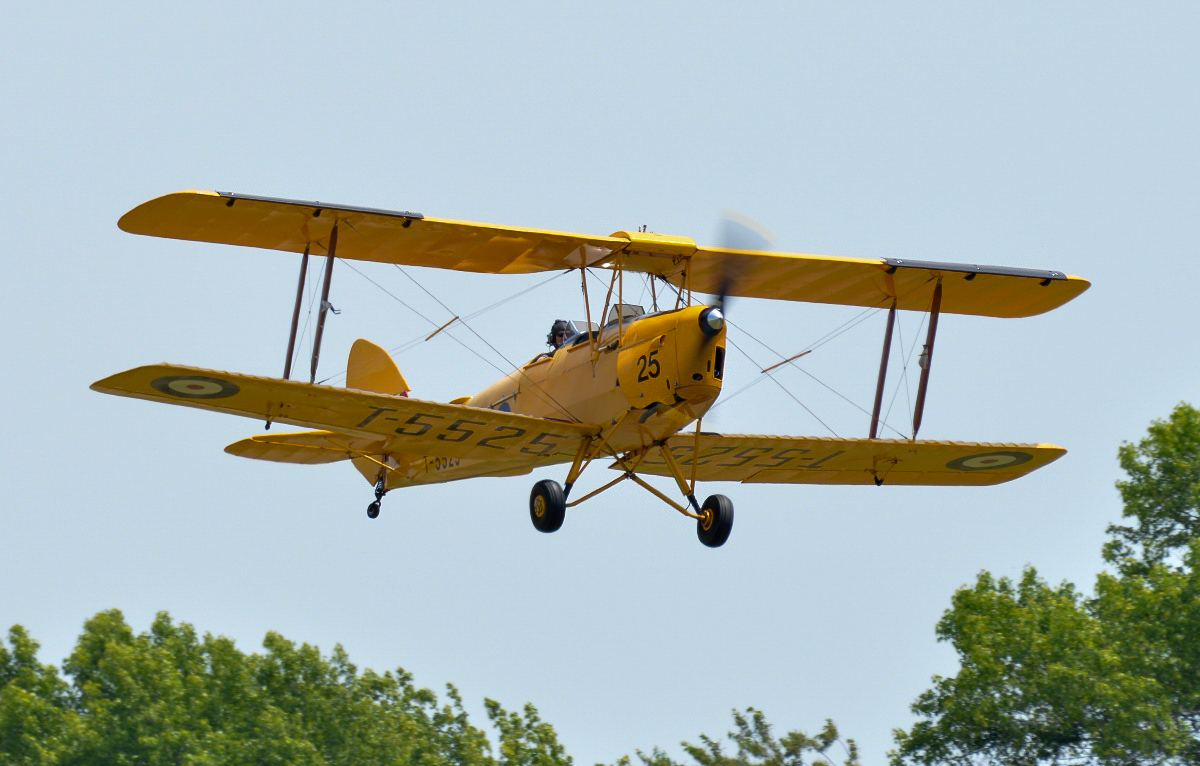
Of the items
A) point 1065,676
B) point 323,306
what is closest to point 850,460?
point 323,306

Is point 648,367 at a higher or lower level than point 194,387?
higher

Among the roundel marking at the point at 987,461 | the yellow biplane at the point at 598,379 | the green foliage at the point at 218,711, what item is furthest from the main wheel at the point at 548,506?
the green foliage at the point at 218,711

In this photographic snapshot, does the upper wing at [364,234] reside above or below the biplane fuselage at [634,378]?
above

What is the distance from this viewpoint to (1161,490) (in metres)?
38.3

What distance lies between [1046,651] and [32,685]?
2659 centimetres

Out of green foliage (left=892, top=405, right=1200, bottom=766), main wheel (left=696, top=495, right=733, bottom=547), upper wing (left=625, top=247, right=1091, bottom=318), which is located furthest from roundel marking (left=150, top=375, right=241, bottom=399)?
green foliage (left=892, top=405, right=1200, bottom=766)

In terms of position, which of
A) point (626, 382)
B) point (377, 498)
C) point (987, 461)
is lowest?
point (626, 382)

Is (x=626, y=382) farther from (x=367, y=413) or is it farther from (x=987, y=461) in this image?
(x=987, y=461)

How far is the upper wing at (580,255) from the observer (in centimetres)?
1620

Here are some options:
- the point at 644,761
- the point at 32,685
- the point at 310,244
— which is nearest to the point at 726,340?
the point at 310,244

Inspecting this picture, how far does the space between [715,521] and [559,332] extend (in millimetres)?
2576

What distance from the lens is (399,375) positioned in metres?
21.5

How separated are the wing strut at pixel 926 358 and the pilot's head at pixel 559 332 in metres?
3.87

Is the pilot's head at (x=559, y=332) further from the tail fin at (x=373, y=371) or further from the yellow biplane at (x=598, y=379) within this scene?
the tail fin at (x=373, y=371)
